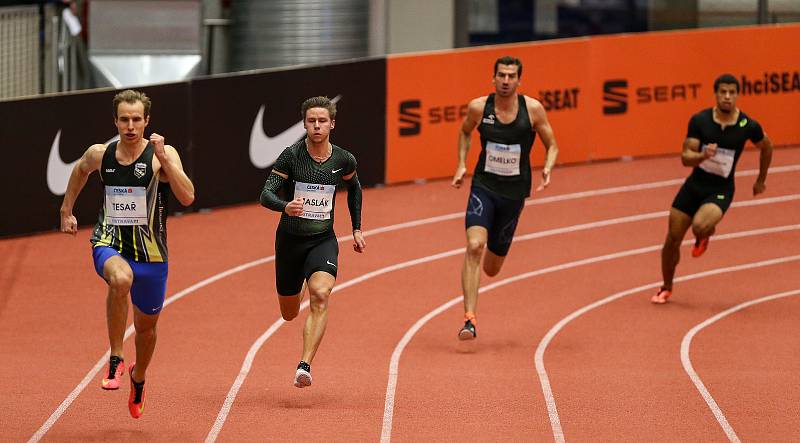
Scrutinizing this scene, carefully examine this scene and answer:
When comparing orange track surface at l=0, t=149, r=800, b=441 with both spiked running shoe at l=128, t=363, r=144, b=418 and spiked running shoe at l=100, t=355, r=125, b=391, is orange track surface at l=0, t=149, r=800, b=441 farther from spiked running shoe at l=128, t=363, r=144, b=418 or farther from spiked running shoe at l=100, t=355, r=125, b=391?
spiked running shoe at l=100, t=355, r=125, b=391

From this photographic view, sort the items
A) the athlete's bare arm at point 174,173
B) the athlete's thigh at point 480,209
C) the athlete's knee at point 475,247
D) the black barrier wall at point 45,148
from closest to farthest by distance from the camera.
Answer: the athlete's bare arm at point 174,173 → the athlete's knee at point 475,247 → the athlete's thigh at point 480,209 → the black barrier wall at point 45,148

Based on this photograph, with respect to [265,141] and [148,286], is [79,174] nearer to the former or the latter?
[148,286]

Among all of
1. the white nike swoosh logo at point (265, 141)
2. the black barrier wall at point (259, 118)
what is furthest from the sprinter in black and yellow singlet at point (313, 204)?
the white nike swoosh logo at point (265, 141)

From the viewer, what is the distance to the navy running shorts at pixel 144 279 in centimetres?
859

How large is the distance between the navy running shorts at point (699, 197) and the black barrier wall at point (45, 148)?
6.25 metres

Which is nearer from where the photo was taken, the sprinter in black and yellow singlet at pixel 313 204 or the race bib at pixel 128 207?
the race bib at pixel 128 207

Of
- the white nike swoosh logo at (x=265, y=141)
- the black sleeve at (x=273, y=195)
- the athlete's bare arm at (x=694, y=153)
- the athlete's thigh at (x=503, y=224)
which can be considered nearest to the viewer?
the black sleeve at (x=273, y=195)

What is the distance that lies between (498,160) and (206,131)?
6.00m

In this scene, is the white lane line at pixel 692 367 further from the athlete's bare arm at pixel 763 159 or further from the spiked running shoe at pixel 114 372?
the spiked running shoe at pixel 114 372

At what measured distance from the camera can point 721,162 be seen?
12680 mm

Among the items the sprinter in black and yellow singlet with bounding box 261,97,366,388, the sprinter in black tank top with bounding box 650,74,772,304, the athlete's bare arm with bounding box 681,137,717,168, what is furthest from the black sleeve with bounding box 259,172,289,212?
the sprinter in black tank top with bounding box 650,74,772,304

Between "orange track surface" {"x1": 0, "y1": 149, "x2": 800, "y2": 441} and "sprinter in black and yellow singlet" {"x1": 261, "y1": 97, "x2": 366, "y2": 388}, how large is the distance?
0.80m

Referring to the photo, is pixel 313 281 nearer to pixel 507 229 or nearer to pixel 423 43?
pixel 507 229

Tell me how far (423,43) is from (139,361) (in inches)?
595
